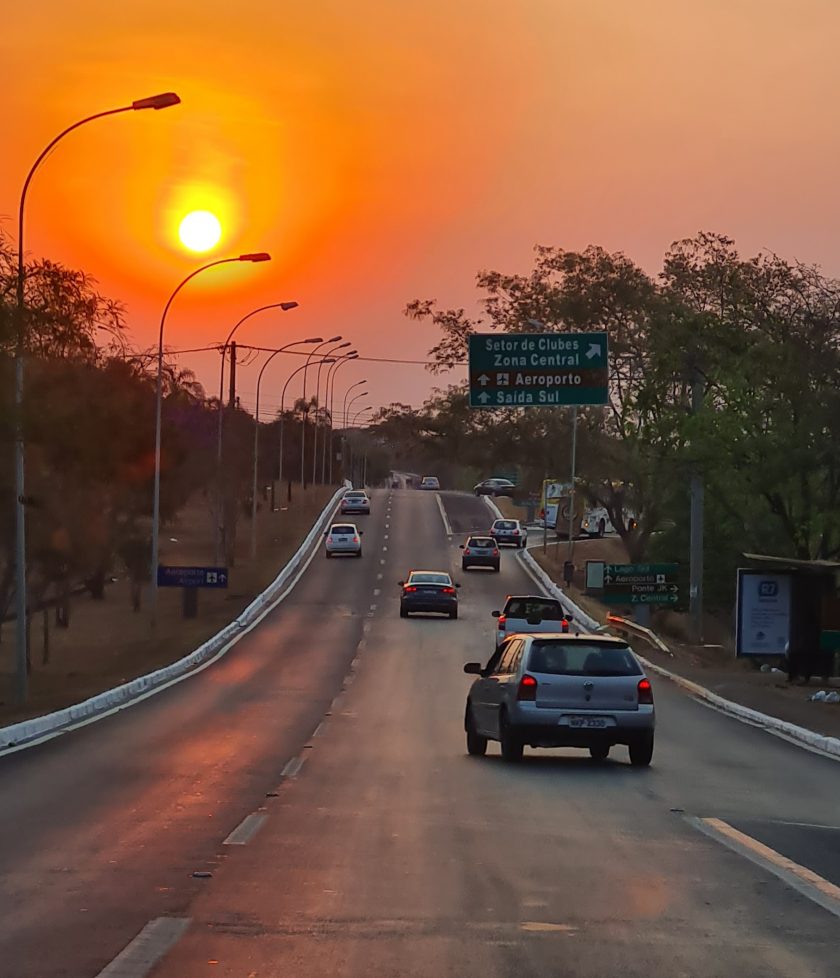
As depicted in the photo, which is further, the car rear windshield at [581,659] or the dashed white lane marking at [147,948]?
the car rear windshield at [581,659]

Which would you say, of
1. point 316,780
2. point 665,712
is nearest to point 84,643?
point 665,712

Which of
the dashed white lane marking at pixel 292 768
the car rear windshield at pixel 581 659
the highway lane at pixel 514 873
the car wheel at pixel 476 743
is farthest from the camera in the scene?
the car wheel at pixel 476 743

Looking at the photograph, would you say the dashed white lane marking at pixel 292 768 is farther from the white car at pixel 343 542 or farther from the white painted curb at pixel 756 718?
the white car at pixel 343 542

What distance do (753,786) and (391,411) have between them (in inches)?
2528

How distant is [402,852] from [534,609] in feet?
98.5

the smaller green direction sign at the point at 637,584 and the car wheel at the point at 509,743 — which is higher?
the smaller green direction sign at the point at 637,584

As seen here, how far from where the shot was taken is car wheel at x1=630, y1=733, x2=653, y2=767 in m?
18.0

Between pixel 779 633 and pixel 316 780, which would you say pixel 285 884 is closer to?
pixel 316 780

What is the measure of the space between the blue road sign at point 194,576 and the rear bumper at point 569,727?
30.8 meters

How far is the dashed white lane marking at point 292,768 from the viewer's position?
16.4 meters

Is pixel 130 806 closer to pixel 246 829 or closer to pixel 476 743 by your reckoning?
pixel 246 829

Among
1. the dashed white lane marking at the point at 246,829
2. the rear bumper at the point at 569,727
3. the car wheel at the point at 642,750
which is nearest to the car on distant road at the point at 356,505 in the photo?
the car wheel at the point at 642,750

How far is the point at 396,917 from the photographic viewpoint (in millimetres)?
8398

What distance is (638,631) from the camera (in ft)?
145
